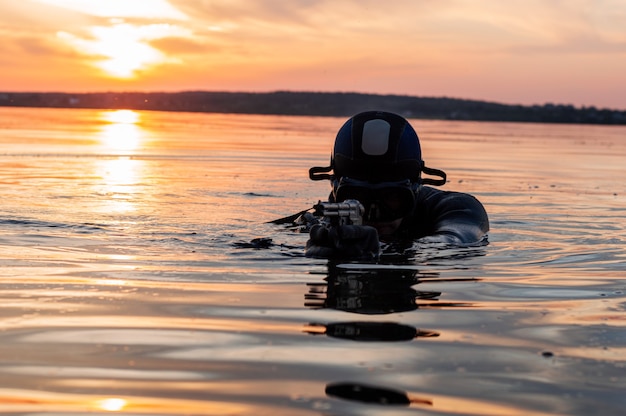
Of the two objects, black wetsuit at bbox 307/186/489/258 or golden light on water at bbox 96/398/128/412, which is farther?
black wetsuit at bbox 307/186/489/258

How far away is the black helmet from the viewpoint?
843 centimetres

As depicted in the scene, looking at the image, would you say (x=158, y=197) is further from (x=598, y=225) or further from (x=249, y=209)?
(x=598, y=225)

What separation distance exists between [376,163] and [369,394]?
484 cm

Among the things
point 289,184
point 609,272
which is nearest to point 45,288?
point 609,272

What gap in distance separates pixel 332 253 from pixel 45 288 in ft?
6.88

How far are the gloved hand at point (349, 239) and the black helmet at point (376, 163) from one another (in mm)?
1322

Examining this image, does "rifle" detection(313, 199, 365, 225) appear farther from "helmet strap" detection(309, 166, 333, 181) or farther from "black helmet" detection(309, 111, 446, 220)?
"helmet strap" detection(309, 166, 333, 181)

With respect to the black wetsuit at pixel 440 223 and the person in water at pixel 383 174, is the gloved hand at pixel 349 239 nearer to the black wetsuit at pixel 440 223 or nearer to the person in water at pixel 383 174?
the black wetsuit at pixel 440 223

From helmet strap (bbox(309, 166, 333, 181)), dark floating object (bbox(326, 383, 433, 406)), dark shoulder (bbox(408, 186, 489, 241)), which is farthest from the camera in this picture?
dark shoulder (bbox(408, 186, 489, 241))

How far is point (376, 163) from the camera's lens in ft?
27.9

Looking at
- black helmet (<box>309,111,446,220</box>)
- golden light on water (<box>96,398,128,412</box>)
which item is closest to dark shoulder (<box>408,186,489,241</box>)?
black helmet (<box>309,111,446,220</box>)

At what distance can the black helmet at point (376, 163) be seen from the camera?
27.7 feet

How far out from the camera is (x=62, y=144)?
94.3 ft

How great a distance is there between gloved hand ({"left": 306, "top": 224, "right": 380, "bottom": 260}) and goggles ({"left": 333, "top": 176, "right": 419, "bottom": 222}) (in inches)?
49.1
